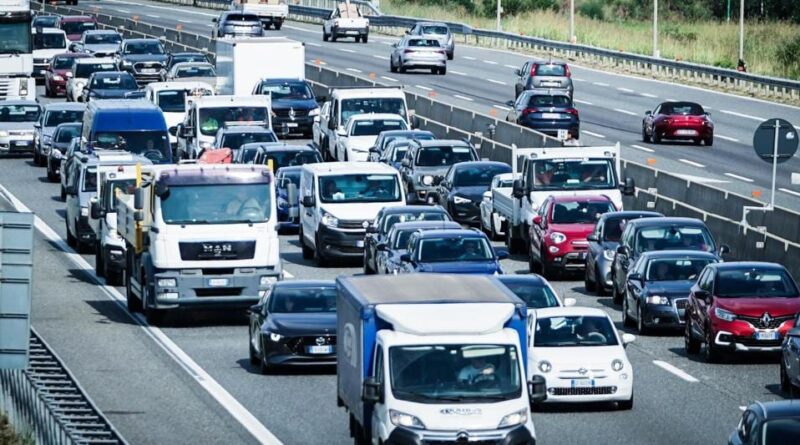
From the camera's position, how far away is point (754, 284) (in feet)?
101

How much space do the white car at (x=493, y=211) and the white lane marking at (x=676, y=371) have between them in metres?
14.0

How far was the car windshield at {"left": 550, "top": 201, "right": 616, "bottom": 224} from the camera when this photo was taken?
132 ft

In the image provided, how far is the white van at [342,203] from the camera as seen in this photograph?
4134 centimetres

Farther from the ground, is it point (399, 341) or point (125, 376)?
point (399, 341)

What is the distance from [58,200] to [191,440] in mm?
29389

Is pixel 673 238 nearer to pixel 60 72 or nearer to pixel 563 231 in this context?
pixel 563 231

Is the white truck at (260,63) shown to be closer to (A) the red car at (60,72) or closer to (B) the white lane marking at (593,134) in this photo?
(B) the white lane marking at (593,134)

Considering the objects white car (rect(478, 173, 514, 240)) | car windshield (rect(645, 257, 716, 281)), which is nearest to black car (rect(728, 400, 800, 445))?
car windshield (rect(645, 257, 716, 281))

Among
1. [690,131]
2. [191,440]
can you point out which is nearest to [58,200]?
[690,131]

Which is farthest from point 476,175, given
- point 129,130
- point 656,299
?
point 656,299

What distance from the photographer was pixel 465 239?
3475cm

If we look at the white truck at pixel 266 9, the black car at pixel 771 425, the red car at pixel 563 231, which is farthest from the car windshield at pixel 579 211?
the white truck at pixel 266 9

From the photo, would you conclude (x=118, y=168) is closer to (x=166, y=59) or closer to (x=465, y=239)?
(x=465, y=239)

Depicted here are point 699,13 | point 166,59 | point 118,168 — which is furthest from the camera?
point 699,13
